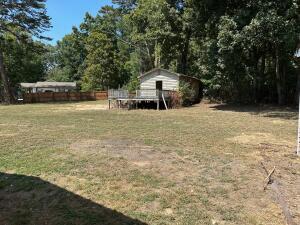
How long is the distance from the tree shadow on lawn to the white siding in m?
19.5

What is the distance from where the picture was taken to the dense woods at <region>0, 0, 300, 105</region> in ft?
55.7

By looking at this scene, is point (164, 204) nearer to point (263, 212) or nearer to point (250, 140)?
point (263, 212)

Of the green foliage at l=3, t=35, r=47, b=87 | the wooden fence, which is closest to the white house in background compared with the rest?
the green foliage at l=3, t=35, r=47, b=87

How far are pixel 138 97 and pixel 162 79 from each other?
14.2 feet

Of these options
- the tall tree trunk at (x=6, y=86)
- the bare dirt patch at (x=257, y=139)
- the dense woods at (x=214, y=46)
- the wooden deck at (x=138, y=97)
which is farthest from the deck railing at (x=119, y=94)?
the tall tree trunk at (x=6, y=86)

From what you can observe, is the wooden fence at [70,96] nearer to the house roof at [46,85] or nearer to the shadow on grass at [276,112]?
the house roof at [46,85]

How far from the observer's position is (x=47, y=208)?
4453 mm

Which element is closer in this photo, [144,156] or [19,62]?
[144,156]

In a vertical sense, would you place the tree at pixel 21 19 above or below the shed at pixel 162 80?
above

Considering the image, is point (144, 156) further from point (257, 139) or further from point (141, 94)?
point (141, 94)

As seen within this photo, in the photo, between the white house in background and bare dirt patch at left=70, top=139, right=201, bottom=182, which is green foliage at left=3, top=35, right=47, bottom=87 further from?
bare dirt patch at left=70, top=139, right=201, bottom=182

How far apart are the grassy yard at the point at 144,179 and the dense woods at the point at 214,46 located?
3.97 metres

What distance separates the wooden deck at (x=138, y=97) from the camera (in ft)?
68.7

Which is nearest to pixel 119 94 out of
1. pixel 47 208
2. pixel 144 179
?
pixel 144 179
